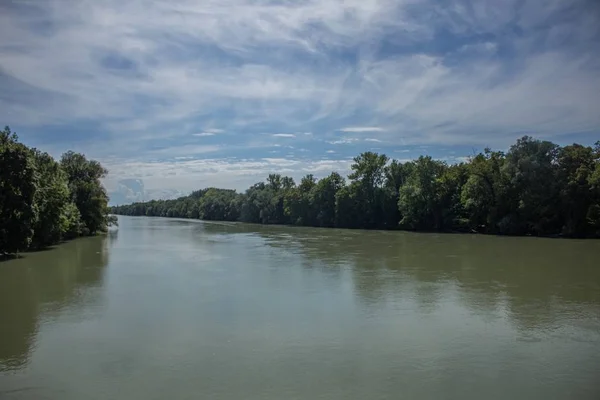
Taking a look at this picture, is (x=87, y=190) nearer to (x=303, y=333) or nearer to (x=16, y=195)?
(x=16, y=195)

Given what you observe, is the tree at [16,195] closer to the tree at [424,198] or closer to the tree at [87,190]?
the tree at [87,190]

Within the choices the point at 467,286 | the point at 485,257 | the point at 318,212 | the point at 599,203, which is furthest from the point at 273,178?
the point at 467,286

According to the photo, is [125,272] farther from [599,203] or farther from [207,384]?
[599,203]

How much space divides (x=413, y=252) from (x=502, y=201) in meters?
22.2

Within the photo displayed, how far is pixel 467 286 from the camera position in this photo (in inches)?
671

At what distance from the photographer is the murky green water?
777 cm

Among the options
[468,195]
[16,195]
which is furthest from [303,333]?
[468,195]

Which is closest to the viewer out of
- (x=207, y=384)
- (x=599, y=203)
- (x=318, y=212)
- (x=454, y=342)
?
(x=207, y=384)

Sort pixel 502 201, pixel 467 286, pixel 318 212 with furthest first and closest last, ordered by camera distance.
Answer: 1. pixel 318 212
2. pixel 502 201
3. pixel 467 286

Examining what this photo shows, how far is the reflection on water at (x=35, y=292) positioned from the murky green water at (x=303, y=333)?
0.08 m

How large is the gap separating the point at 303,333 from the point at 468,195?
44.4 m

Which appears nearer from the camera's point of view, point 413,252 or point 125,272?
point 125,272

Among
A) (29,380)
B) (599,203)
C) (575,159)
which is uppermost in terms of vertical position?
(575,159)

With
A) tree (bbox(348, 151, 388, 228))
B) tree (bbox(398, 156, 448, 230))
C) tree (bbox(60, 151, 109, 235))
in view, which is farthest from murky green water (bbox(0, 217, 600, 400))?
tree (bbox(348, 151, 388, 228))
